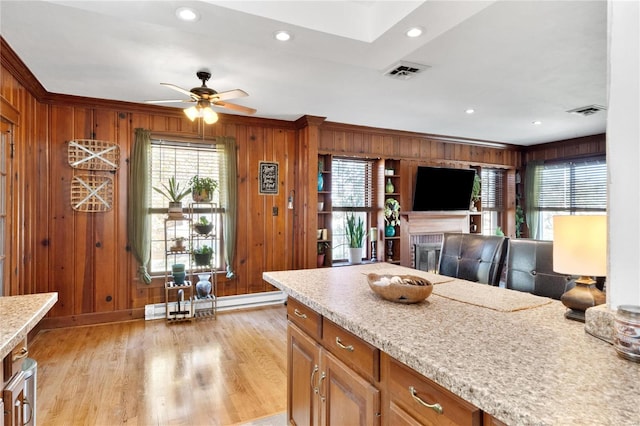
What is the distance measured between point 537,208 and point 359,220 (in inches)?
143

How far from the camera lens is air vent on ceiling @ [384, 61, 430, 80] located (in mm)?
2980

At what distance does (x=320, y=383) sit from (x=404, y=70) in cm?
261

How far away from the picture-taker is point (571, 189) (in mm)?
6223

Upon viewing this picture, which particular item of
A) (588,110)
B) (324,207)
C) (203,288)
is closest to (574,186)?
(588,110)

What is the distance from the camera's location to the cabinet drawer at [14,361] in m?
1.30

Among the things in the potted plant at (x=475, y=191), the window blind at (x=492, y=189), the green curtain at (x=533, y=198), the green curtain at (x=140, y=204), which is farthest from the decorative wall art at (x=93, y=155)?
the green curtain at (x=533, y=198)

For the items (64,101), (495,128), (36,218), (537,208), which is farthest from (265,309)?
(537,208)

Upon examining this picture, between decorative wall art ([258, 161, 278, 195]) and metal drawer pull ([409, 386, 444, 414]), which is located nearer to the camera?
metal drawer pull ([409, 386, 444, 414])

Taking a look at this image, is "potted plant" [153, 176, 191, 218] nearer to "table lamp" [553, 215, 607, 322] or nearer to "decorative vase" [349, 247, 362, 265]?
"decorative vase" [349, 247, 362, 265]

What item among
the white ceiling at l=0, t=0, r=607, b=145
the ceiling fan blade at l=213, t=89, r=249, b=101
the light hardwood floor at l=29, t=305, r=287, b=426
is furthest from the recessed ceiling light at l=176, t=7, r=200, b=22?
the light hardwood floor at l=29, t=305, r=287, b=426

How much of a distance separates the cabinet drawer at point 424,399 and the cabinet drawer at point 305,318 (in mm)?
528

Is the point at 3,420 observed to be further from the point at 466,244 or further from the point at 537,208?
the point at 537,208

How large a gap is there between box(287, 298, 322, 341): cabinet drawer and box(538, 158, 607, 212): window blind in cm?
605

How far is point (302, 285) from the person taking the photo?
1.94m
